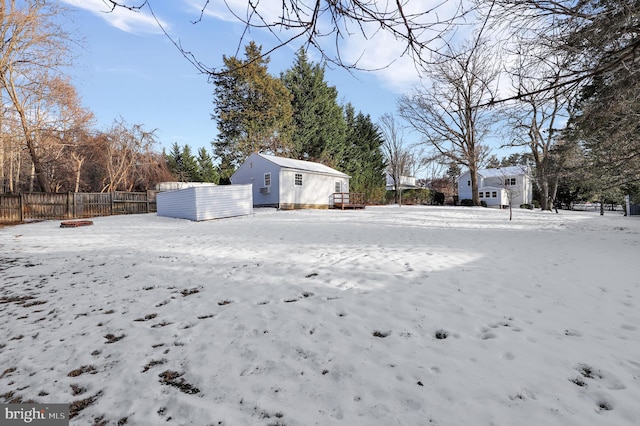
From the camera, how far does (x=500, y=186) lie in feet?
106

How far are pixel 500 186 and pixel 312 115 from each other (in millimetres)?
22889

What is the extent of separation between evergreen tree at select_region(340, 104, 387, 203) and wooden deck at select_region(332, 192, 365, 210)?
5.08 metres

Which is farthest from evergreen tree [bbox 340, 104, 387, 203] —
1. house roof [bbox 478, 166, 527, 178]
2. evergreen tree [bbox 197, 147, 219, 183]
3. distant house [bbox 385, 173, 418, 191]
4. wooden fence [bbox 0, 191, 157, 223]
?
wooden fence [bbox 0, 191, 157, 223]

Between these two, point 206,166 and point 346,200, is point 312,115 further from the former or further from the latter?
point 206,166

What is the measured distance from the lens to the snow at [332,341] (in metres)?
1.75

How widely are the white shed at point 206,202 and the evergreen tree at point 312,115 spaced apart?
1439 cm

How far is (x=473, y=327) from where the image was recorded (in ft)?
8.87

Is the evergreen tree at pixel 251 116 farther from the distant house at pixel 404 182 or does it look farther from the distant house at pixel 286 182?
the distant house at pixel 404 182

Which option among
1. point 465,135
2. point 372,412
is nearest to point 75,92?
point 372,412

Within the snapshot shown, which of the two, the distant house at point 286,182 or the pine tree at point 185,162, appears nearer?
the distant house at point 286,182

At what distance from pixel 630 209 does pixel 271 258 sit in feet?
85.3

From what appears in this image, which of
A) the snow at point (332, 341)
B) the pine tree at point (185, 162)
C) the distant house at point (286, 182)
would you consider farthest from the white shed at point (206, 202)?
the pine tree at point (185, 162)

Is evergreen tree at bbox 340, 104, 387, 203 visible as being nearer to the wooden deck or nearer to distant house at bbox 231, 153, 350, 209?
the wooden deck

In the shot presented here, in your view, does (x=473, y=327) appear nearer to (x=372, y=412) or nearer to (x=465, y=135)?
(x=372, y=412)
